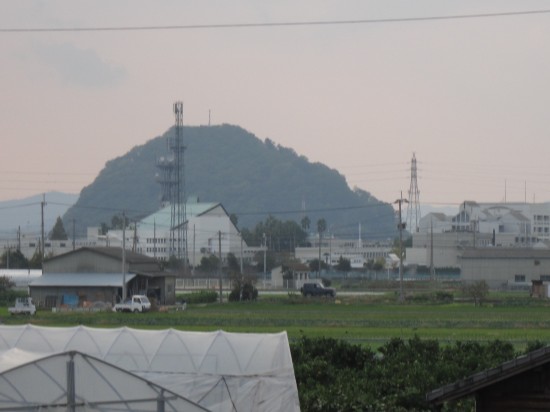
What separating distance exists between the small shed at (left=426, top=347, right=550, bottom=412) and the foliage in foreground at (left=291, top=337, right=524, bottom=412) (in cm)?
401

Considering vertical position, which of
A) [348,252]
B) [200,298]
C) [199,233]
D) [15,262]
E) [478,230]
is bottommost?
[200,298]

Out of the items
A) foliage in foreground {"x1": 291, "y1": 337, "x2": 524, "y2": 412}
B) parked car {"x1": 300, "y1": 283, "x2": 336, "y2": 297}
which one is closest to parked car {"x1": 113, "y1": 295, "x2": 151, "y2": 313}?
parked car {"x1": 300, "y1": 283, "x2": 336, "y2": 297}

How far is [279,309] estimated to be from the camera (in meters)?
56.3

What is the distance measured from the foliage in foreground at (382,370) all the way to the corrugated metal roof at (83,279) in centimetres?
3808

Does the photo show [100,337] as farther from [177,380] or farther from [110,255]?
[110,255]

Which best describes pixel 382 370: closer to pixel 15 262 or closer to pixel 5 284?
pixel 5 284

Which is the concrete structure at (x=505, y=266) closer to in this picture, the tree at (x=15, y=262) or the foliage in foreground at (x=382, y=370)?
the tree at (x=15, y=262)

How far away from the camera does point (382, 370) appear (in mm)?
24594

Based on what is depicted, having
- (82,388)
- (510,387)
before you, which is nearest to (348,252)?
(82,388)

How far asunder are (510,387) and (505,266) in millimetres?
75357

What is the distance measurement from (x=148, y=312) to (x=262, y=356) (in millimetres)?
32895

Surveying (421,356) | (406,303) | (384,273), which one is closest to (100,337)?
(421,356)

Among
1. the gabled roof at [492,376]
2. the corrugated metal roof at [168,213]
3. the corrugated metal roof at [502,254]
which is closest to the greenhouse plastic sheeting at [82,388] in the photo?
the gabled roof at [492,376]

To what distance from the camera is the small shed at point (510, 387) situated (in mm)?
14594
